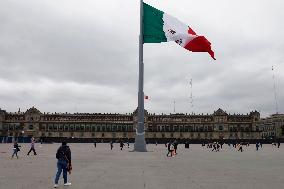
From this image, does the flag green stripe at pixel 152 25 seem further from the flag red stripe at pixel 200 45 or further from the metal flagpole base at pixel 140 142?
the metal flagpole base at pixel 140 142

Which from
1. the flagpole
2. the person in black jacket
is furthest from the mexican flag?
the person in black jacket

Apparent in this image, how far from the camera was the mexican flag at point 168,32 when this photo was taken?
2783cm

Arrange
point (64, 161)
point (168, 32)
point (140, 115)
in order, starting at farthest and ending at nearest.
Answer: point (140, 115), point (168, 32), point (64, 161)

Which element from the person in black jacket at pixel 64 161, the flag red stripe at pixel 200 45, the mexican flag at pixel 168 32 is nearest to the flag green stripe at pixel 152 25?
the mexican flag at pixel 168 32

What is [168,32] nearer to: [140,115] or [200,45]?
[200,45]

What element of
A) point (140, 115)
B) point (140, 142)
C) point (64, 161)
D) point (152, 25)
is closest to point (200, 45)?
point (152, 25)

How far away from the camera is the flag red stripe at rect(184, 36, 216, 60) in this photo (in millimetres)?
27141

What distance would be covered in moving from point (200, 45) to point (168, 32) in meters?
4.86

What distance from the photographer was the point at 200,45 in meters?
27.7

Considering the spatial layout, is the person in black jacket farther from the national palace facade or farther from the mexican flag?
the national palace facade

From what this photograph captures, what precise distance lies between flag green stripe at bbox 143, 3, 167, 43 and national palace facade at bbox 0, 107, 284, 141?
116 metres

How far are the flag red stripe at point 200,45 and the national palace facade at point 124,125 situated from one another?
12270cm

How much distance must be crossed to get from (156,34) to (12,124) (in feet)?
422

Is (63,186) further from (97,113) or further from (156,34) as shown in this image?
(97,113)
